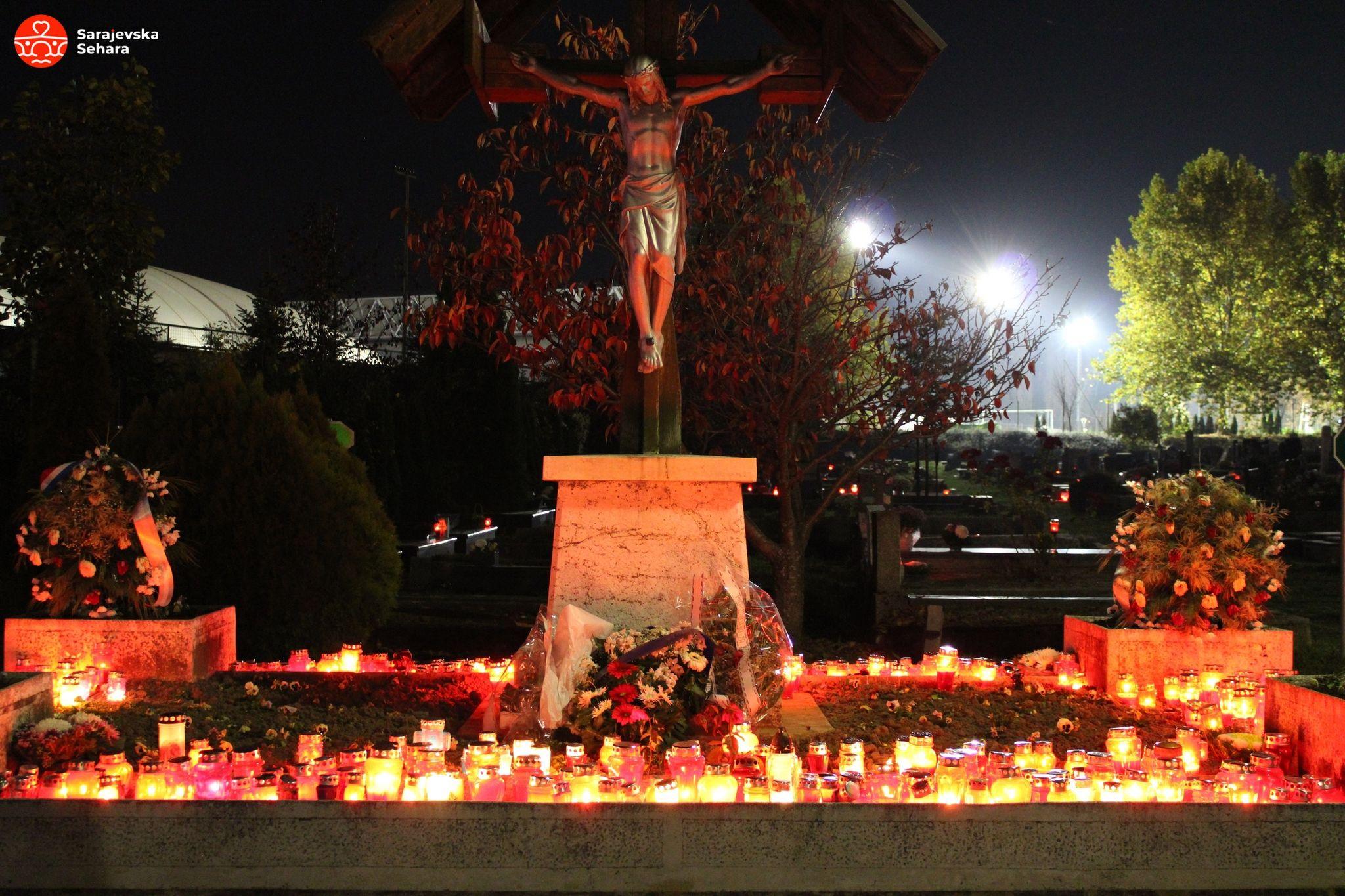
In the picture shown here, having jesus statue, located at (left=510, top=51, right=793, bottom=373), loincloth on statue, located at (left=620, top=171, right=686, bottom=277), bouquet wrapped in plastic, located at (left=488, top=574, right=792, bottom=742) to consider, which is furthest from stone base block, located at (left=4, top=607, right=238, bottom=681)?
loincloth on statue, located at (left=620, top=171, right=686, bottom=277)

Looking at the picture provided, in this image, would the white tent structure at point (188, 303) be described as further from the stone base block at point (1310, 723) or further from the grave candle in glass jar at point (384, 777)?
the stone base block at point (1310, 723)

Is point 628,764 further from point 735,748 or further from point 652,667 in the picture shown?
point 652,667

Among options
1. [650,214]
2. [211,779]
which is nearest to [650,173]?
[650,214]

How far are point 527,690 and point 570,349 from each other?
145 inches

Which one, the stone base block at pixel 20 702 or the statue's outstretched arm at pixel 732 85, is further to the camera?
the statue's outstretched arm at pixel 732 85

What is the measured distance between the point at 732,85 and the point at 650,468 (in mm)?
2022

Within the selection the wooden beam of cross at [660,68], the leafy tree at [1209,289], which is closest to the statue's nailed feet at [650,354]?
the wooden beam of cross at [660,68]

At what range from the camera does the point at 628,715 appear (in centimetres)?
482

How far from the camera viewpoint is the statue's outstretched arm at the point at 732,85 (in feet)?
19.1

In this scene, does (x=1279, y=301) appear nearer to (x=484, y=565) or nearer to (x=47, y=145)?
(x=484, y=565)

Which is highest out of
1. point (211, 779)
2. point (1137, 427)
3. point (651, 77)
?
point (1137, 427)

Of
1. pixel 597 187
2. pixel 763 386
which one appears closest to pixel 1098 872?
pixel 763 386

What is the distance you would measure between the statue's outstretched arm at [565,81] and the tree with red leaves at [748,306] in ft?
5.15

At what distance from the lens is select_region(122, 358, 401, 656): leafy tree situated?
27.1ft
